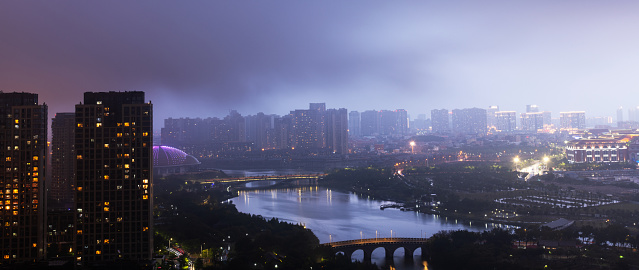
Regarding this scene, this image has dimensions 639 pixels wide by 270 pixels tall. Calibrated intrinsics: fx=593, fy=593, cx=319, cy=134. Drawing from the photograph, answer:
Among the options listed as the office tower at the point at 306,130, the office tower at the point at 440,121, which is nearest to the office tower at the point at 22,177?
the office tower at the point at 306,130

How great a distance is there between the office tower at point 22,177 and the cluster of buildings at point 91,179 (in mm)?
14

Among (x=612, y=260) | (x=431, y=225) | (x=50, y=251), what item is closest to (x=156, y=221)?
(x=50, y=251)

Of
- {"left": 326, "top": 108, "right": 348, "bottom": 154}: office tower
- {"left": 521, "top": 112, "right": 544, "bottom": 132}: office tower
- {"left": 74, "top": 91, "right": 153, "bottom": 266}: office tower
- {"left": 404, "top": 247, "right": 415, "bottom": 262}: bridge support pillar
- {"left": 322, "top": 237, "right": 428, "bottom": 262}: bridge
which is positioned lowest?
{"left": 404, "top": 247, "right": 415, "bottom": 262}: bridge support pillar

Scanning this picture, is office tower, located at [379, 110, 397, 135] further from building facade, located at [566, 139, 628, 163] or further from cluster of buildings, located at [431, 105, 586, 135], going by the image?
building facade, located at [566, 139, 628, 163]

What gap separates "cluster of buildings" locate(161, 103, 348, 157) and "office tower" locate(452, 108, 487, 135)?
21.8 metres

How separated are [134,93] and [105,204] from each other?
1730 millimetres

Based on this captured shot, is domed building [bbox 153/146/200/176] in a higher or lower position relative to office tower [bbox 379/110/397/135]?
lower

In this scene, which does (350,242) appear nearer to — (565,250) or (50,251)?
(565,250)

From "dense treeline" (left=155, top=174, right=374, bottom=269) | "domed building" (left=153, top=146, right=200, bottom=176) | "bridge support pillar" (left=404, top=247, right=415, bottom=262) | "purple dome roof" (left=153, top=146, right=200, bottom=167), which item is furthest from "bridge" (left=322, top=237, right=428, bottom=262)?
"purple dome roof" (left=153, top=146, right=200, bottom=167)

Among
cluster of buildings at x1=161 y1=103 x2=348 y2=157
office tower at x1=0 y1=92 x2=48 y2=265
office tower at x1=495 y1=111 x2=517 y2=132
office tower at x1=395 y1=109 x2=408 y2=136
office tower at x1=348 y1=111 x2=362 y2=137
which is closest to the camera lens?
office tower at x1=0 y1=92 x2=48 y2=265

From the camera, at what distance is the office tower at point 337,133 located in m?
44.7

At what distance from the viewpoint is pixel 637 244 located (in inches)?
434

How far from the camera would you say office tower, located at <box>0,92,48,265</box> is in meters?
9.25

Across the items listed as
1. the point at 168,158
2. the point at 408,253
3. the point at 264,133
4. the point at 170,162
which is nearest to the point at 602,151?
the point at 408,253
